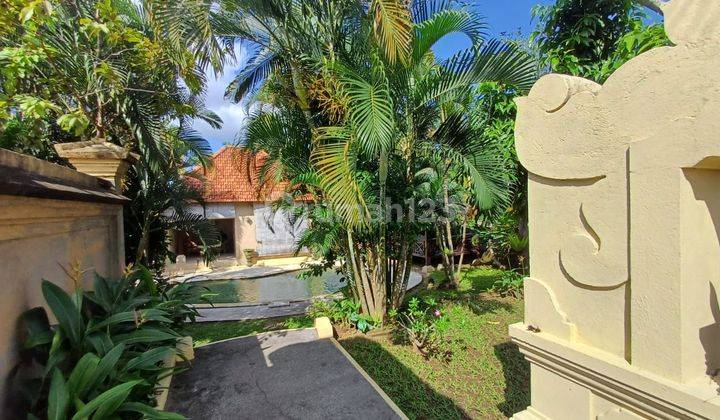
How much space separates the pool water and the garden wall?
6696 mm

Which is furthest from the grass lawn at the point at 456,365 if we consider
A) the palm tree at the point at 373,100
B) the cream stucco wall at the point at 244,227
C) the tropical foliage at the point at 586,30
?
the cream stucco wall at the point at 244,227

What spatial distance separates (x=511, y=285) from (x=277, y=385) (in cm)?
521

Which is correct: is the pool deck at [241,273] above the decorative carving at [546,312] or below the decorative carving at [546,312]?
below

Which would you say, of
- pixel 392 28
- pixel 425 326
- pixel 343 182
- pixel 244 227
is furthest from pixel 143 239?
pixel 244 227

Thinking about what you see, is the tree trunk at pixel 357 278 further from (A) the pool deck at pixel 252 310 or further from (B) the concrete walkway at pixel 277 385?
(A) the pool deck at pixel 252 310

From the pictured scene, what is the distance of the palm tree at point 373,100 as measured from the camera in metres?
3.98

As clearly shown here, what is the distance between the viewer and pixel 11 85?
140 inches

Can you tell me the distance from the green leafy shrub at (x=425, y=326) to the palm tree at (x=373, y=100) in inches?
13.4

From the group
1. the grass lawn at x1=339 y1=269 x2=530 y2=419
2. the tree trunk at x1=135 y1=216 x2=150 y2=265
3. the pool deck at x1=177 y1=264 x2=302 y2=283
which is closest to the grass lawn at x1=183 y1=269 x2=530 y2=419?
the grass lawn at x1=339 y1=269 x2=530 y2=419

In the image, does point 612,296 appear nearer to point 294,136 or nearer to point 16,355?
point 16,355

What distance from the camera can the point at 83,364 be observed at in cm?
219

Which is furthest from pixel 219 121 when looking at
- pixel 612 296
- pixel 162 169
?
pixel 612 296

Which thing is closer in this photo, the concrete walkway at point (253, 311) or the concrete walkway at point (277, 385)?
the concrete walkway at point (277, 385)

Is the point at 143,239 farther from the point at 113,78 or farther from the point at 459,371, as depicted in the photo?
the point at 459,371
